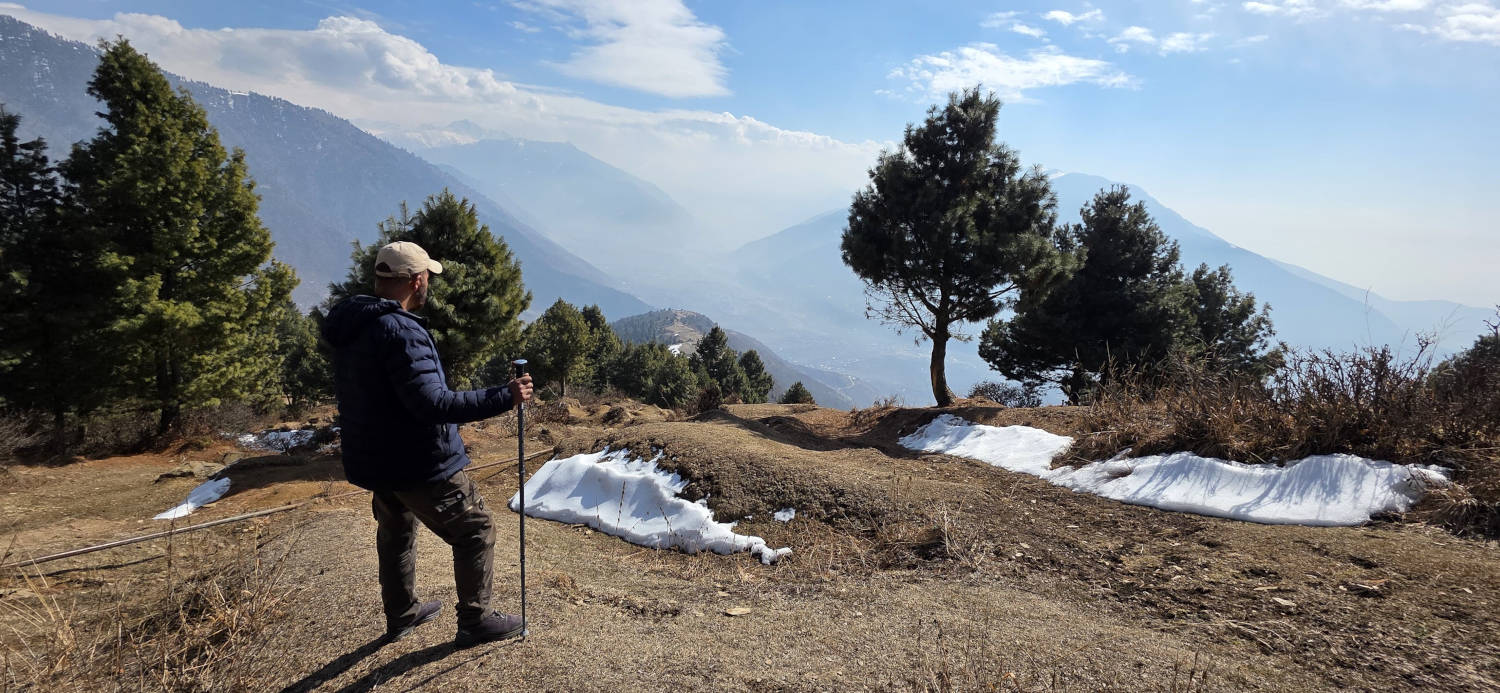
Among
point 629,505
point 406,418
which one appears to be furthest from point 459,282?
point 406,418

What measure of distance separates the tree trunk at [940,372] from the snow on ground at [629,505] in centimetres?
859

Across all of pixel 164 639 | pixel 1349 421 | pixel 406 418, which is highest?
pixel 1349 421

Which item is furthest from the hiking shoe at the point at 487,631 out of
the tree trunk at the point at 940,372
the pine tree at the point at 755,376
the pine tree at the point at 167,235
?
the pine tree at the point at 755,376

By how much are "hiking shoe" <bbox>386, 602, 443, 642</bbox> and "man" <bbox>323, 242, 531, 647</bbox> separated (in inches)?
10.7

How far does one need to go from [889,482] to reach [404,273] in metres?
5.20

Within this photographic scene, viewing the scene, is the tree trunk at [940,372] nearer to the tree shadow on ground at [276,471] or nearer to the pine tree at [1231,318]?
the tree shadow on ground at [276,471]

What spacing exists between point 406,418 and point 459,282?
1096 cm

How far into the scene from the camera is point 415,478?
2.83 meters

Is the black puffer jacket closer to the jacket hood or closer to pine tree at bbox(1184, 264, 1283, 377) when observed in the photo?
the jacket hood

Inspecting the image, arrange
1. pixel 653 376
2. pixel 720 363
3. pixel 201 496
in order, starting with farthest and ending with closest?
1. pixel 720 363
2. pixel 653 376
3. pixel 201 496

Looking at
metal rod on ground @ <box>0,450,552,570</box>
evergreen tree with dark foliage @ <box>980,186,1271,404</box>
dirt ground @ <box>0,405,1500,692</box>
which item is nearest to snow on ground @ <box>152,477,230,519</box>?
dirt ground @ <box>0,405,1500,692</box>

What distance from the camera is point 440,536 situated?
2980mm

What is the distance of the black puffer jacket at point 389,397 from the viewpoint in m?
2.75

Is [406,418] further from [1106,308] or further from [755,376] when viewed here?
[755,376]
